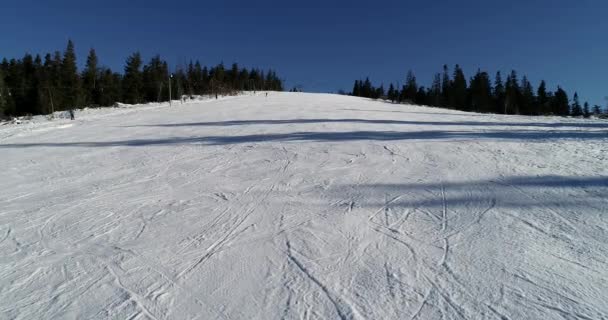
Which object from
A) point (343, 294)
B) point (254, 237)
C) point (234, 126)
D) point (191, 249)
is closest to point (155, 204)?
point (191, 249)

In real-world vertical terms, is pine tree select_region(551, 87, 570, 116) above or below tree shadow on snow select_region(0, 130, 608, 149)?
above

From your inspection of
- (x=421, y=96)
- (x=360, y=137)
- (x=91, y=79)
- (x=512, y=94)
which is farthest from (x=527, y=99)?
(x=91, y=79)

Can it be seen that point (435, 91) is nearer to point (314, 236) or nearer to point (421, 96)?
point (421, 96)

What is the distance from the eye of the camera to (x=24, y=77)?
164 feet

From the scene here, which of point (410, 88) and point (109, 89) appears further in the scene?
point (410, 88)

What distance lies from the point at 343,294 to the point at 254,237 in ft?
4.78

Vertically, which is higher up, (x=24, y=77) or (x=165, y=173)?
(x=24, y=77)

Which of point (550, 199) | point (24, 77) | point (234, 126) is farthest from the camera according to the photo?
point (24, 77)

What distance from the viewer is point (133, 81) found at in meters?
49.7

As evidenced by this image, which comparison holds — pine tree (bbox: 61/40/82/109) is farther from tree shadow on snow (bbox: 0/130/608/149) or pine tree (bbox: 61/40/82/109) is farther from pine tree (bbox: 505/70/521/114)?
pine tree (bbox: 505/70/521/114)

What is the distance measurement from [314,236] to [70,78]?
54746 millimetres

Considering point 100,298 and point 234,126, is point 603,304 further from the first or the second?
point 234,126

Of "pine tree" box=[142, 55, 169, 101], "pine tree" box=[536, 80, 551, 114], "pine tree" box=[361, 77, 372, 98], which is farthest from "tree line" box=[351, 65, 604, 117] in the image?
"pine tree" box=[142, 55, 169, 101]

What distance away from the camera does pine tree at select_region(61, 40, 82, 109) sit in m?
42.9
